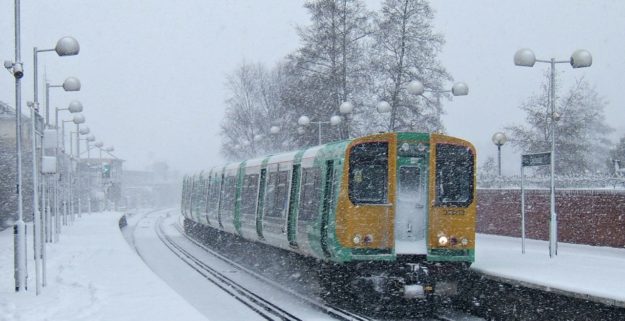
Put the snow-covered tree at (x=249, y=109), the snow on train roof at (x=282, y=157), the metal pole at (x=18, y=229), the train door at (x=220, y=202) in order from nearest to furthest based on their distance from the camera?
the metal pole at (x=18, y=229) → the snow on train roof at (x=282, y=157) → the train door at (x=220, y=202) → the snow-covered tree at (x=249, y=109)

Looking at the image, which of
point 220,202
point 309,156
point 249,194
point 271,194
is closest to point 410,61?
point 220,202

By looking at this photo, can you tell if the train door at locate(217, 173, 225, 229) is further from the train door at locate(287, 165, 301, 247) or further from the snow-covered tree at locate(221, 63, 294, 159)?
the snow-covered tree at locate(221, 63, 294, 159)

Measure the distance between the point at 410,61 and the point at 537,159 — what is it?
18.6 m

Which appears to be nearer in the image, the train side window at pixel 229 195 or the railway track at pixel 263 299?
the railway track at pixel 263 299

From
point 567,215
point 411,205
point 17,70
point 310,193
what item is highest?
point 17,70

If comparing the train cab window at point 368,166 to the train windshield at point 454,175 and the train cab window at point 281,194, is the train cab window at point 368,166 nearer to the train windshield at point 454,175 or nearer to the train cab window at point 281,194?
the train windshield at point 454,175

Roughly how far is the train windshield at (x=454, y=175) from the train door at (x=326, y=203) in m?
1.77

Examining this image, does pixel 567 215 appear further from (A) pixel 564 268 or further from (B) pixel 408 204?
(B) pixel 408 204

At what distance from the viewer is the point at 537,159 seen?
55.3ft

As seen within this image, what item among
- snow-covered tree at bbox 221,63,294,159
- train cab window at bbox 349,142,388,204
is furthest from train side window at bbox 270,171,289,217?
snow-covered tree at bbox 221,63,294,159

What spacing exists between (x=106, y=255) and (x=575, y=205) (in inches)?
473

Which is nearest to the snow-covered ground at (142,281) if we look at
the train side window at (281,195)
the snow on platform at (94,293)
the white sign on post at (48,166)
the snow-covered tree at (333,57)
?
the snow on platform at (94,293)

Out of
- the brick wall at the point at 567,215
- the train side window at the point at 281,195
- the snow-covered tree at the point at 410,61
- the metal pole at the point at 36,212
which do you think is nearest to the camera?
the metal pole at the point at 36,212

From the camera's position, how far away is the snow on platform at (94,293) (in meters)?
11.3
